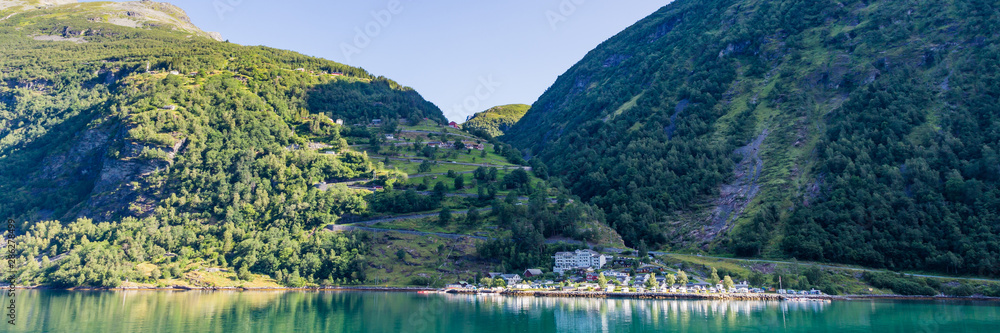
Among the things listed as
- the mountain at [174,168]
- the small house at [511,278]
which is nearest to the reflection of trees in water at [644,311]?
the small house at [511,278]

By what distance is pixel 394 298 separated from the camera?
83.2m

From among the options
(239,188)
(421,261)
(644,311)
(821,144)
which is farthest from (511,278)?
(821,144)

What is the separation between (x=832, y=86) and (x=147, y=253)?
163 meters

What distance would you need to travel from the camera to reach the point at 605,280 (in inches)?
3639

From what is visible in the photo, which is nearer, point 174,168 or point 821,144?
point 821,144

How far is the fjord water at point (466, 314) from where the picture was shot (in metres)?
54.2

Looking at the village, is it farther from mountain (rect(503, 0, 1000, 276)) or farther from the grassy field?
mountain (rect(503, 0, 1000, 276))

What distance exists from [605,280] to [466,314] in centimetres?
3531

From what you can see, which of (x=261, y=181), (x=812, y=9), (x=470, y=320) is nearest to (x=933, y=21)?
(x=812, y=9)

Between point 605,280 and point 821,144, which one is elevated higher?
point 821,144

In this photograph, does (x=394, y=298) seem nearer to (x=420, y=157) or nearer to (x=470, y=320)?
(x=470, y=320)

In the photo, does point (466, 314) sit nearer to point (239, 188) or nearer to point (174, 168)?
point (239, 188)

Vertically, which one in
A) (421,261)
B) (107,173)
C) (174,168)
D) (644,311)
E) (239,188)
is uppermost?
(174,168)

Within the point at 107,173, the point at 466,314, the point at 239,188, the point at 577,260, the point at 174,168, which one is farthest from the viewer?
the point at 107,173
